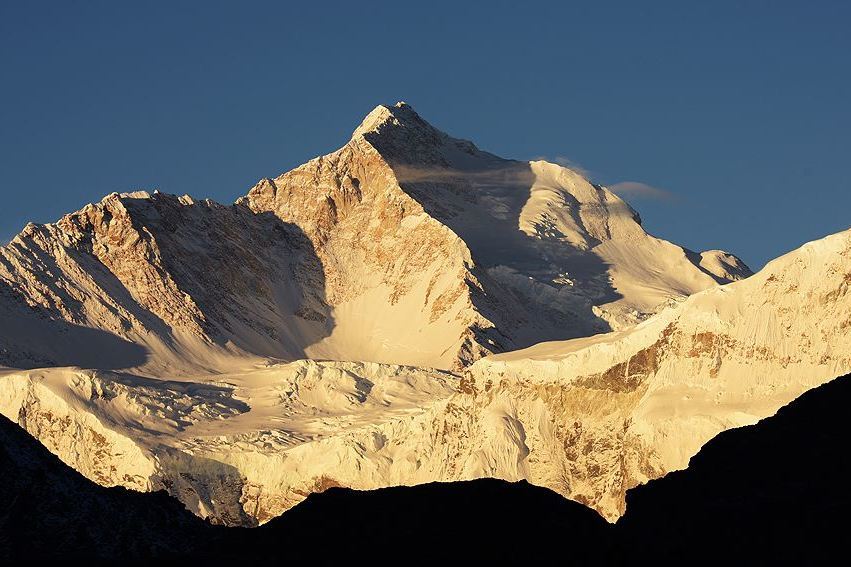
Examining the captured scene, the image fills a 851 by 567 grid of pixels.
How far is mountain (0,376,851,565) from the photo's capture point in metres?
33.6

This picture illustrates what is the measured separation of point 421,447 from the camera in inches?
7643

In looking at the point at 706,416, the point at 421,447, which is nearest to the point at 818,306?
the point at 706,416

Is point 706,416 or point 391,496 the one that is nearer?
point 391,496

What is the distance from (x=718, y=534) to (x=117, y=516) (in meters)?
12.4

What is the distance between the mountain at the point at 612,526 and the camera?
3362 cm

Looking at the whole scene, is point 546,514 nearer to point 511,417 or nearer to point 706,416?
point 706,416

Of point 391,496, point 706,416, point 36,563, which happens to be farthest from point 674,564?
point 706,416

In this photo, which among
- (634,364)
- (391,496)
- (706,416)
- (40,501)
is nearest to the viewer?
(391,496)

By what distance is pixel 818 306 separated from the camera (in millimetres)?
158125

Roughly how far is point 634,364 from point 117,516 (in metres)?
128

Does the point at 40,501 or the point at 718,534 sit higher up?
the point at 40,501

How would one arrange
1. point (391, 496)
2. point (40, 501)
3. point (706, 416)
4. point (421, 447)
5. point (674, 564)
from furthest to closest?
point (421, 447), point (706, 416), point (40, 501), point (391, 496), point (674, 564)

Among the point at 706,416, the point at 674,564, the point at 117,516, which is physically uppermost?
the point at 706,416

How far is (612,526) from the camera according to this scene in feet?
123
